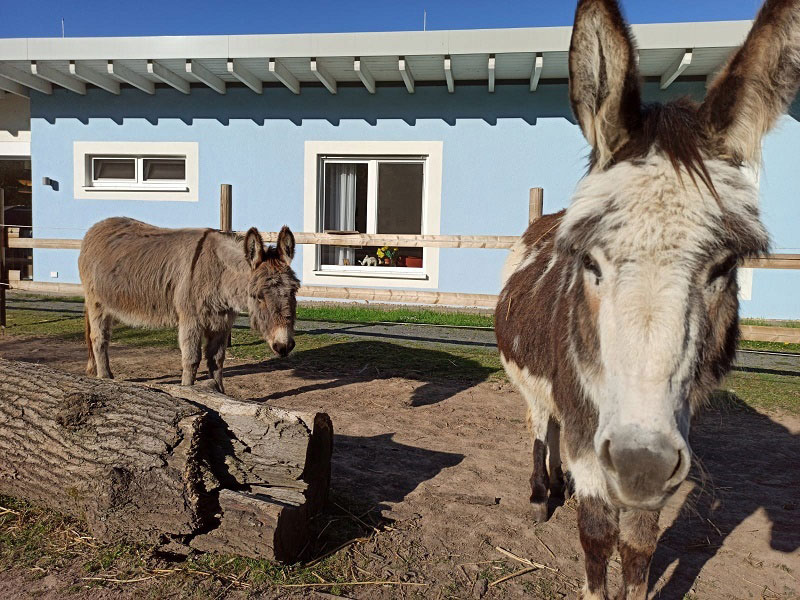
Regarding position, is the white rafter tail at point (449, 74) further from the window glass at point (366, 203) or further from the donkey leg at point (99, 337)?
the donkey leg at point (99, 337)

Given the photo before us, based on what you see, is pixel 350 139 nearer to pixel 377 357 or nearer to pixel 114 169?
pixel 377 357

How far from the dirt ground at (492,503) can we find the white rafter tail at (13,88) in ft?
32.9

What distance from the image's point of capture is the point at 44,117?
11.0 meters

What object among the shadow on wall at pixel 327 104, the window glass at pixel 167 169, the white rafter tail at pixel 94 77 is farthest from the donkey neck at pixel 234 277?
the white rafter tail at pixel 94 77

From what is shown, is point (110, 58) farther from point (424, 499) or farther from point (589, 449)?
point (589, 449)

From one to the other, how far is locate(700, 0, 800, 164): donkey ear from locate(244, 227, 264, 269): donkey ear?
4010 mm

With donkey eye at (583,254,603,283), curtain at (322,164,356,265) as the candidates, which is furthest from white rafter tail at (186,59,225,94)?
donkey eye at (583,254,603,283)

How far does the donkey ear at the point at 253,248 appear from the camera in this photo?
4.82 metres

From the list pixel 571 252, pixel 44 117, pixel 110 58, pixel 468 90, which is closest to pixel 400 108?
pixel 468 90

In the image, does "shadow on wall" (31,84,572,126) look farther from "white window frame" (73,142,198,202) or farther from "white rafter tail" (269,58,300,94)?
"white window frame" (73,142,198,202)

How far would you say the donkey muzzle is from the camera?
1234mm

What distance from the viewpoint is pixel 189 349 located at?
16.3 feet

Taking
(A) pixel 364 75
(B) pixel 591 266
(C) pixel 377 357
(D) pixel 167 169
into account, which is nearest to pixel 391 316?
(C) pixel 377 357

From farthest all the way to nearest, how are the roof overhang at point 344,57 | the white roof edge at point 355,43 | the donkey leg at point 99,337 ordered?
the roof overhang at point 344,57 → the white roof edge at point 355,43 → the donkey leg at point 99,337
